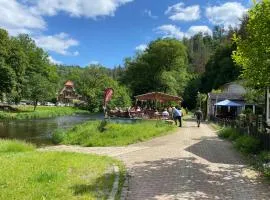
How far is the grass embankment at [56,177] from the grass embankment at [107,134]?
6903mm

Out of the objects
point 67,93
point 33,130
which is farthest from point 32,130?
point 67,93

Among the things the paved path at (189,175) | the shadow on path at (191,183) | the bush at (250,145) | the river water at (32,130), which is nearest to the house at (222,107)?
the river water at (32,130)

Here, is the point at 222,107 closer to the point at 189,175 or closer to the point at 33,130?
the point at 33,130

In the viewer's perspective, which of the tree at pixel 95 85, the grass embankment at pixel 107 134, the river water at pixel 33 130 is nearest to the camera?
the grass embankment at pixel 107 134

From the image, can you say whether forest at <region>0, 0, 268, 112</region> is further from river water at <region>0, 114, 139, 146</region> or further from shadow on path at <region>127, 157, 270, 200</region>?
shadow on path at <region>127, 157, 270, 200</region>

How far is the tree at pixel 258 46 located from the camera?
12398 millimetres

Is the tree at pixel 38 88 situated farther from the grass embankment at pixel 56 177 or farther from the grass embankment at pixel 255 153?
the grass embankment at pixel 56 177

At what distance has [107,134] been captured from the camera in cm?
2366

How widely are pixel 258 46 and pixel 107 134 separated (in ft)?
41.7

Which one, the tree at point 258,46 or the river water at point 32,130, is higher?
the tree at point 258,46

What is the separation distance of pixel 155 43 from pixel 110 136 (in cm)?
6609

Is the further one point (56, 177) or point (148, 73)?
point (148, 73)

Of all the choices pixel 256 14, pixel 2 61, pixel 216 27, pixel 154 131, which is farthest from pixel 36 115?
pixel 216 27

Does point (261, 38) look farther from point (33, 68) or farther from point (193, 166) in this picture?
point (33, 68)
